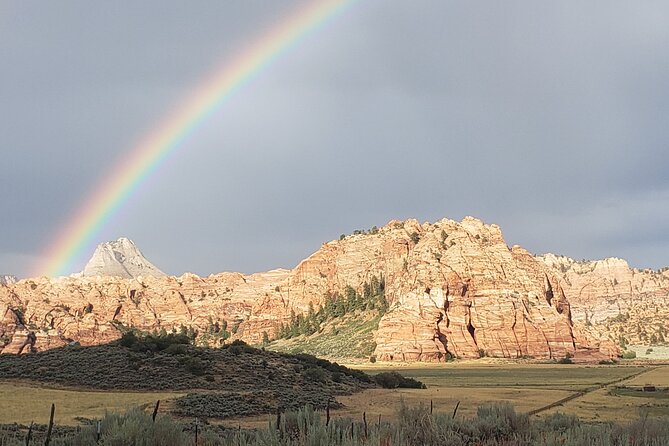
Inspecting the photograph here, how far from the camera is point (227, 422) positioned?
30.9 meters

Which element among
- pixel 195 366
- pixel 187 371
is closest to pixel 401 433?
pixel 187 371

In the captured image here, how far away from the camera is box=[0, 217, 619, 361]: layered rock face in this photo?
4599 inches

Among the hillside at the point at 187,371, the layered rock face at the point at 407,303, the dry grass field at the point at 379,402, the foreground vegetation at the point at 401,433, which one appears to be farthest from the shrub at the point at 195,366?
the layered rock face at the point at 407,303

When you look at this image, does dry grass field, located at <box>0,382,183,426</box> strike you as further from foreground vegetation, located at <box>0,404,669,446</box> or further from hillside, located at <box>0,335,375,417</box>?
foreground vegetation, located at <box>0,404,669,446</box>

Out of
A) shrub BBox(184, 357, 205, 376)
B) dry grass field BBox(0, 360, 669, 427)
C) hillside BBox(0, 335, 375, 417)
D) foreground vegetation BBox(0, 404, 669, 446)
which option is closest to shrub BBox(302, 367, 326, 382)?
hillside BBox(0, 335, 375, 417)

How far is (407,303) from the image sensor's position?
4793 inches

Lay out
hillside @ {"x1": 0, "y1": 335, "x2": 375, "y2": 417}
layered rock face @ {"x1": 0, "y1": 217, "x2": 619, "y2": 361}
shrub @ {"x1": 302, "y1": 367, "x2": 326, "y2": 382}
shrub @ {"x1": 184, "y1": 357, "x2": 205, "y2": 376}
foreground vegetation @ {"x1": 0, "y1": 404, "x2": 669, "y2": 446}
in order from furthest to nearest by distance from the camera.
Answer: layered rock face @ {"x1": 0, "y1": 217, "x2": 619, "y2": 361}, shrub @ {"x1": 302, "y1": 367, "x2": 326, "y2": 382}, shrub @ {"x1": 184, "y1": 357, "x2": 205, "y2": 376}, hillside @ {"x1": 0, "y1": 335, "x2": 375, "y2": 417}, foreground vegetation @ {"x1": 0, "y1": 404, "x2": 669, "y2": 446}

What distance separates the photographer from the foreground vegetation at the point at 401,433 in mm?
10023

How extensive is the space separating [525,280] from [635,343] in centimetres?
8255

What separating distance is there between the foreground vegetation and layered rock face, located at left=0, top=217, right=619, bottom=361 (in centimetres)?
9908

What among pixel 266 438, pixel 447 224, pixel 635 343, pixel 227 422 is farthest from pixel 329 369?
pixel 635 343

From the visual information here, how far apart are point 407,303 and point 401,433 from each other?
Answer: 11184 cm

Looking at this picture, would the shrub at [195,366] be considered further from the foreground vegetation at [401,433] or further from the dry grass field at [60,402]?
the foreground vegetation at [401,433]

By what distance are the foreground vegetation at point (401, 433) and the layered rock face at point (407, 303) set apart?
3901 inches
